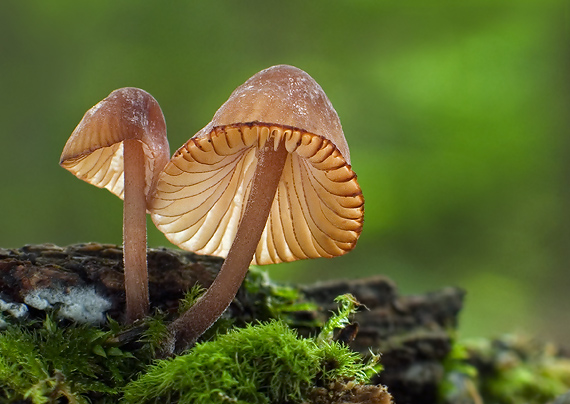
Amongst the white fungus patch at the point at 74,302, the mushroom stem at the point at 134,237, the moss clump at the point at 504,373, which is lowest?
the white fungus patch at the point at 74,302

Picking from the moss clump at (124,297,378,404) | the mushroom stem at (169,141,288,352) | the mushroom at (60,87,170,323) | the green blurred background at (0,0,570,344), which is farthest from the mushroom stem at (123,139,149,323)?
the green blurred background at (0,0,570,344)

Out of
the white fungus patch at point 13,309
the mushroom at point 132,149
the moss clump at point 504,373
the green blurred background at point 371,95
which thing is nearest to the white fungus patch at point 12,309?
the white fungus patch at point 13,309

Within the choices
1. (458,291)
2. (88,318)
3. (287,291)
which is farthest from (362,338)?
(88,318)

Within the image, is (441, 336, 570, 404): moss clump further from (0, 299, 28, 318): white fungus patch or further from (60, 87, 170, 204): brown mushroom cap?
(0, 299, 28, 318): white fungus patch

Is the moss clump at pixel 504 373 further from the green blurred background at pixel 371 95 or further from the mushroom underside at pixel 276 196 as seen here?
the green blurred background at pixel 371 95

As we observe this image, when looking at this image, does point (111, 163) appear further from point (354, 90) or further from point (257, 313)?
point (354, 90)

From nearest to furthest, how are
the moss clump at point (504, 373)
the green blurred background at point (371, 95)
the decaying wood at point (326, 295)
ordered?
the decaying wood at point (326, 295)
the moss clump at point (504, 373)
the green blurred background at point (371, 95)

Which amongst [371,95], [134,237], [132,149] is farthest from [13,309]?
[371,95]

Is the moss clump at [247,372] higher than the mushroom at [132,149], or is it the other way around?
the mushroom at [132,149]
